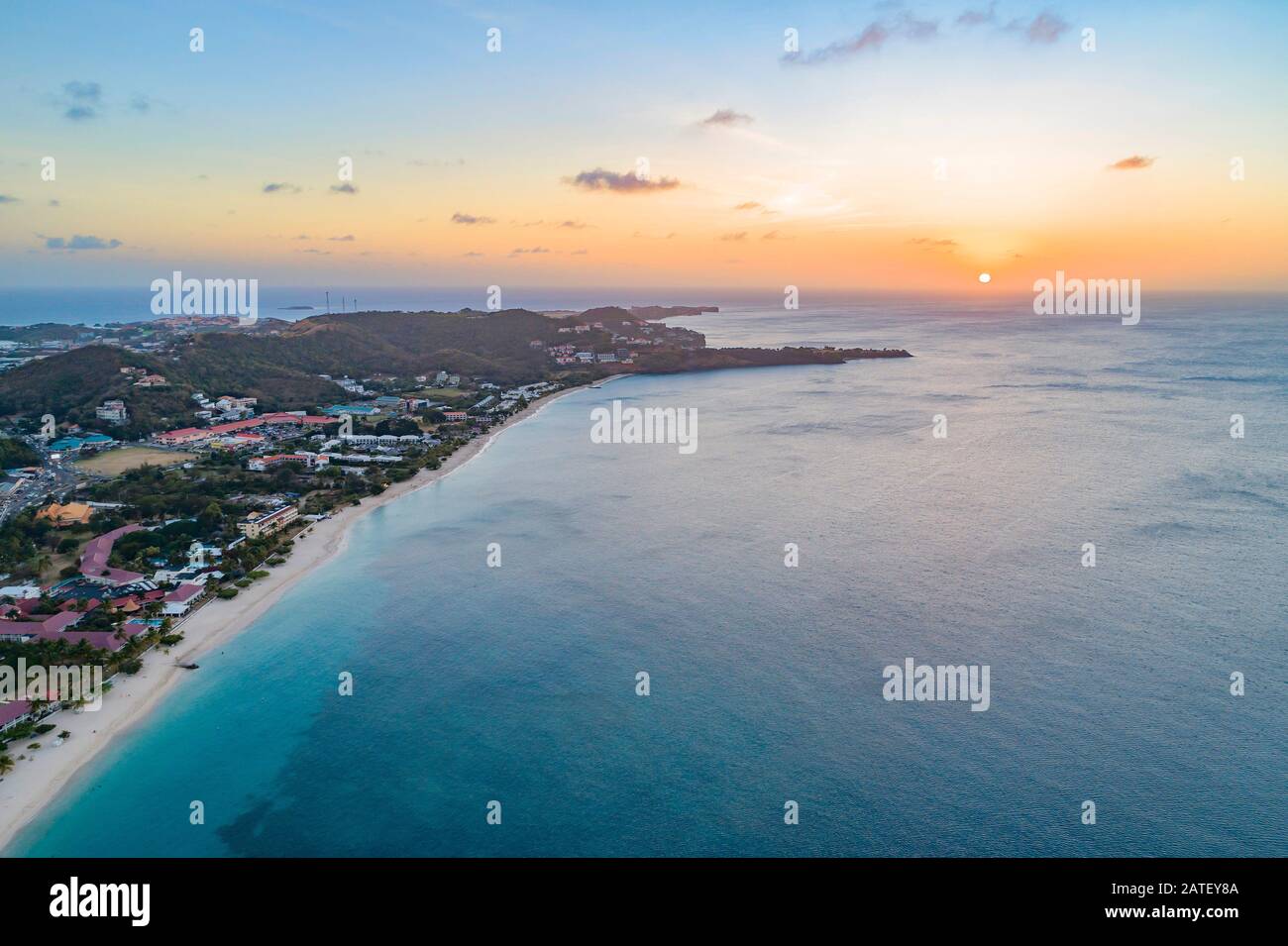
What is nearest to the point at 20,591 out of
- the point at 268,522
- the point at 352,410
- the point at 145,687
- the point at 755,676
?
the point at 145,687

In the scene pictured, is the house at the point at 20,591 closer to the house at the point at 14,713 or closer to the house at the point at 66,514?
the house at the point at 66,514

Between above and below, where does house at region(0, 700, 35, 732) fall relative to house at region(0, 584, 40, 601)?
below

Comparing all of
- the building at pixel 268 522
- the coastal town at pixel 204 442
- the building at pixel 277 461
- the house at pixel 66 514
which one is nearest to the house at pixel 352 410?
the coastal town at pixel 204 442

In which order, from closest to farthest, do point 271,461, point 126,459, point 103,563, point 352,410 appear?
1. point 103,563
2. point 271,461
3. point 126,459
4. point 352,410

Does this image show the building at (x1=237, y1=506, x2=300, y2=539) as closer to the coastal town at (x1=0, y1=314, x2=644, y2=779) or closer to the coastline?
the coastal town at (x1=0, y1=314, x2=644, y2=779)

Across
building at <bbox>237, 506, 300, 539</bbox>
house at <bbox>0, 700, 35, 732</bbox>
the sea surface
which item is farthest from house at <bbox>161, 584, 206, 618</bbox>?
house at <bbox>0, 700, 35, 732</bbox>

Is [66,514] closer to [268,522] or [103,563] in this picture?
[103,563]
